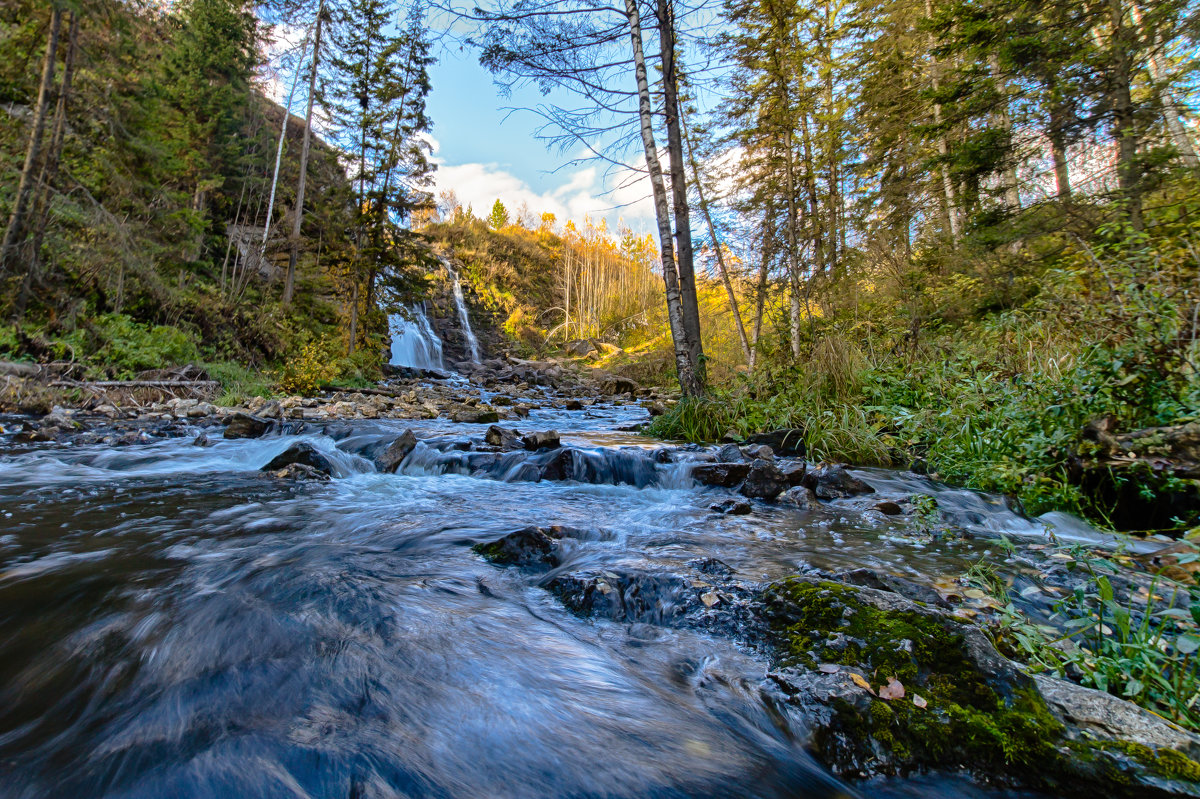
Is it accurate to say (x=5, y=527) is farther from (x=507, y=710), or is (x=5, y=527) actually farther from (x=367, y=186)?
(x=367, y=186)

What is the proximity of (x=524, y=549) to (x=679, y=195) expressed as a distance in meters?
5.95

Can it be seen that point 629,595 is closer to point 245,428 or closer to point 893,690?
point 893,690

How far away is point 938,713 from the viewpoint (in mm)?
1148

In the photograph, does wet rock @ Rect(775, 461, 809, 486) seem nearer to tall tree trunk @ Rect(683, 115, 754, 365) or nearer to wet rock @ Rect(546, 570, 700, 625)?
wet rock @ Rect(546, 570, 700, 625)

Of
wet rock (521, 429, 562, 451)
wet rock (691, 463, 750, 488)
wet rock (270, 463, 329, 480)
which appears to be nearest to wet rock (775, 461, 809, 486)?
wet rock (691, 463, 750, 488)

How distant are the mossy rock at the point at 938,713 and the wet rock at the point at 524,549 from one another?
1345 millimetres

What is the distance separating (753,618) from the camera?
1.70 m

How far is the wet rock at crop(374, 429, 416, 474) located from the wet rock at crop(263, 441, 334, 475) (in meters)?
0.49

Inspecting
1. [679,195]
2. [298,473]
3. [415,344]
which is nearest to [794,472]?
[298,473]

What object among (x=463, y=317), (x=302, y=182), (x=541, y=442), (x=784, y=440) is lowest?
(x=784, y=440)

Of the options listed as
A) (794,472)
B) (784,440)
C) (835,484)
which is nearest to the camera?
(835,484)

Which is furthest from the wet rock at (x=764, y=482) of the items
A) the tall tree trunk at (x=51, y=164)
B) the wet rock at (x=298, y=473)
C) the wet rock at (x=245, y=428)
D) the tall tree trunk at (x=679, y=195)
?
the tall tree trunk at (x=51, y=164)

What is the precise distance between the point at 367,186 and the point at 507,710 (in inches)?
683

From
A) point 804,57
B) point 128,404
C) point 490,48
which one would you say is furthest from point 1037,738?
point 804,57
